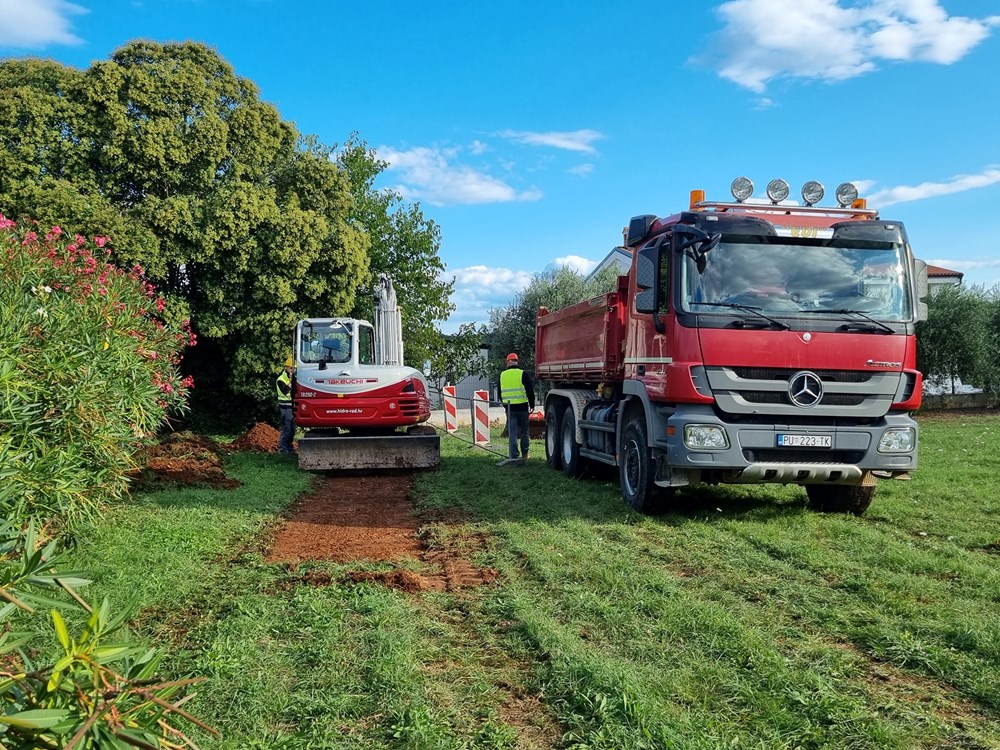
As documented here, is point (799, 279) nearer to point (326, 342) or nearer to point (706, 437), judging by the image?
point (706, 437)

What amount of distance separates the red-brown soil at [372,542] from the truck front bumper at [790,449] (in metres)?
2.16

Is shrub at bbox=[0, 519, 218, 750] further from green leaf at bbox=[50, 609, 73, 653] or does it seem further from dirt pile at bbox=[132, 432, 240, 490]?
dirt pile at bbox=[132, 432, 240, 490]

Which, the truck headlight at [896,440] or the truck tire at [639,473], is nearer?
the truck headlight at [896,440]

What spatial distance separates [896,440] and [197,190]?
53.6 feet

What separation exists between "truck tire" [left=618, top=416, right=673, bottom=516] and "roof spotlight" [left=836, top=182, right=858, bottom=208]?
10.6ft

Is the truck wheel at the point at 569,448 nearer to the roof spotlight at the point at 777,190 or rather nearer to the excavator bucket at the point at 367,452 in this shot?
the excavator bucket at the point at 367,452

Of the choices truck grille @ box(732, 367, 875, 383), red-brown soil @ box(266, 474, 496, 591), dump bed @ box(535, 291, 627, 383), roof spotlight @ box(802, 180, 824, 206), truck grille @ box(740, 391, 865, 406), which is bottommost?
red-brown soil @ box(266, 474, 496, 591)

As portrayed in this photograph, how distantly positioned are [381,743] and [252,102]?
19.1 meters

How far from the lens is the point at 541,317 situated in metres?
13.4

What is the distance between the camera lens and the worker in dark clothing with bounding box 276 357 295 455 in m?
13.8

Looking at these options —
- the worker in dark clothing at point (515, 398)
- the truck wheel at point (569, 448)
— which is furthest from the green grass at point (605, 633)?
the worker in dark clothing at point (515, 398)

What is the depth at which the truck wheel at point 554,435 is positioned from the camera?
38.9 ft

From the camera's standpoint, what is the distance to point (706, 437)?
6.89 m


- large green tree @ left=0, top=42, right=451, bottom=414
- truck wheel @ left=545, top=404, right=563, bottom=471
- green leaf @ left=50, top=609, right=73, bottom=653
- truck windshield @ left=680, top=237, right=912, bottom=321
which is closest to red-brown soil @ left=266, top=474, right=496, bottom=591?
truck wheel @ left=545, top=404, right=563, bottom=471
